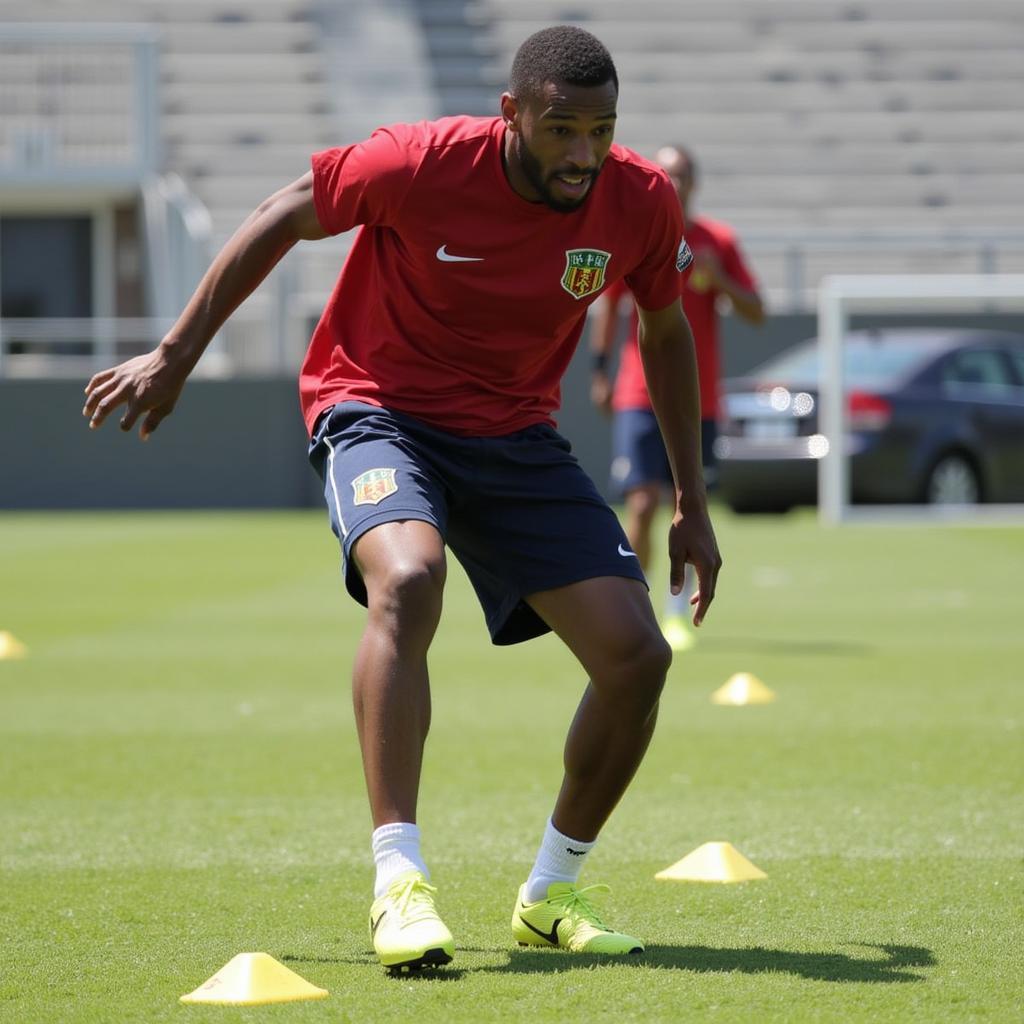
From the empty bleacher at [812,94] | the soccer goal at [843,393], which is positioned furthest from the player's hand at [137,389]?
the empty bleacher at [812,94]

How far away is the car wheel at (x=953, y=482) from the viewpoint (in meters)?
19.0

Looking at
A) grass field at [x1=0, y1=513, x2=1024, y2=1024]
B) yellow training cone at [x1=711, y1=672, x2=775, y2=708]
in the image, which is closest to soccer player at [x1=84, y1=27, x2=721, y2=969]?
grass field at [x1=0, y1=513, x2=1024, y2=1024]

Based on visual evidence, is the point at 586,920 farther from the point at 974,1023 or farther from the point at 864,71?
the point at 864,71

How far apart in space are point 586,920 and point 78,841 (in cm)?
187

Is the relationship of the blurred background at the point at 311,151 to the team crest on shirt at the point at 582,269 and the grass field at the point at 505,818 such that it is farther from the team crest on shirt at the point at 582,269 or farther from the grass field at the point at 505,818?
the team crest on shirt at the point at 582,269

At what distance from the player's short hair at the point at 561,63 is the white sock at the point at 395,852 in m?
1.54

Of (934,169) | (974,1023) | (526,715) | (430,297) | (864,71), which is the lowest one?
(974,1023)

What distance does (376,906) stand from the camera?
398 cm

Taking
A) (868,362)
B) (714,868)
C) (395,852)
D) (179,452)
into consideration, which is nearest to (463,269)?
(395,852)

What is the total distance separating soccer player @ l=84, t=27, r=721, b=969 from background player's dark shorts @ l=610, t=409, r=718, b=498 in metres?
5.22

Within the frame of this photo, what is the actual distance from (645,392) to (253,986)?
20.9ft

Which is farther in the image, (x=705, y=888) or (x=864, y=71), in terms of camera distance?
(x=864, y=71)

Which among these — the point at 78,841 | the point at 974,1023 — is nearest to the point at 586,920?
the point at 974,1023

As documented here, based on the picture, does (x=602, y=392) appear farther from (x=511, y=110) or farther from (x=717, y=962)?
(x=717, y=962)
